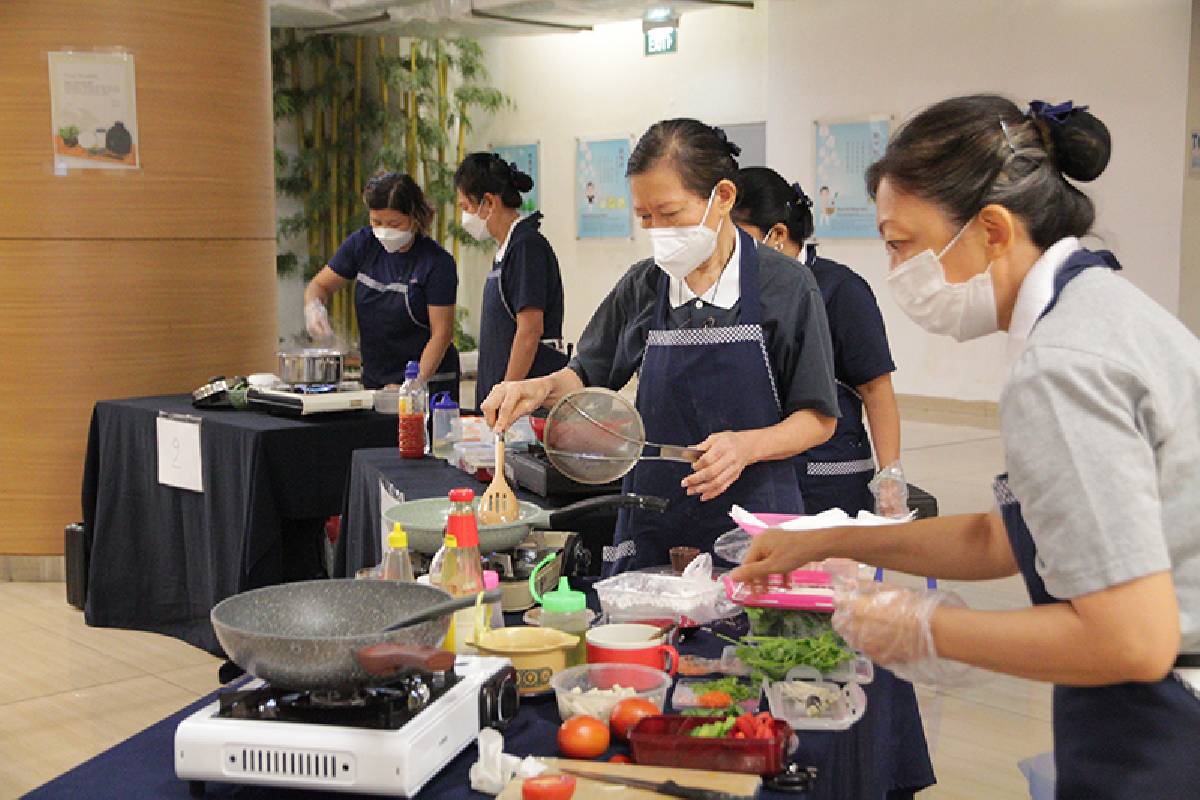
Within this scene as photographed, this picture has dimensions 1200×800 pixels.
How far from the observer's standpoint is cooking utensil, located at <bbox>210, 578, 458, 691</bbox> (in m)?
1.53

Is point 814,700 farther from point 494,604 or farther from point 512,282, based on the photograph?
point 512,282

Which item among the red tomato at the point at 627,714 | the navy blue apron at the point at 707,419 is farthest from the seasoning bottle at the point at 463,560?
the navy blue apron at the point at 707,419

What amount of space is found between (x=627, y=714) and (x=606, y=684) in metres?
0.14

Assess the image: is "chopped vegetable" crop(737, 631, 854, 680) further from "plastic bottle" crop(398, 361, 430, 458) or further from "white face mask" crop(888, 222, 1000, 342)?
"plastic bottle" crop(398, 361, 430, 458)

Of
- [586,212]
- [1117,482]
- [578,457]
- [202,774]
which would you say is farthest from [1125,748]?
[586,212]

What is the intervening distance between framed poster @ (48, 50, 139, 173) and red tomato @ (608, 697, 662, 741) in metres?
4.70

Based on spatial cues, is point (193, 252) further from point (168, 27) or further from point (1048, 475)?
point (1048, 475)

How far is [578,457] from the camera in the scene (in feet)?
8.25

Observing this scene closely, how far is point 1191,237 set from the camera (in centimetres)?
861

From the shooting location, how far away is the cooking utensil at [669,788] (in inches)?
59.7

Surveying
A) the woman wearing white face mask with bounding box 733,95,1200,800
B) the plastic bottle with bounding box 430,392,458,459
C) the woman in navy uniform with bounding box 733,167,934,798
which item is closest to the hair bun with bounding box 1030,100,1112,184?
the woman wearing white face mask with bounding box 733,95,1200,800

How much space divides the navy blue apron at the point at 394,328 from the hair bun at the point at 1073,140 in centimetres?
420

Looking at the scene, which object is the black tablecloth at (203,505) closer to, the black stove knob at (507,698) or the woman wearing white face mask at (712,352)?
the woman wearing white face mask at (712,352)

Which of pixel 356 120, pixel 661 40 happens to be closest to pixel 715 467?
pixel 661 40
